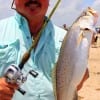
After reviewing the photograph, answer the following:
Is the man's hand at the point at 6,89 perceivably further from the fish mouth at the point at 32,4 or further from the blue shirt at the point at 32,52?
the fish mouth at the point at 32,4

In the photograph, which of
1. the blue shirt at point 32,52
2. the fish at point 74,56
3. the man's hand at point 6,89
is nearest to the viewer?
the fish at point 74,56

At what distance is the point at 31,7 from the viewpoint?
238 inches

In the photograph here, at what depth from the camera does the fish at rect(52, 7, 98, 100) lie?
464 centimetres

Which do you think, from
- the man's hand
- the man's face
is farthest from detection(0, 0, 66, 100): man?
the man's hand

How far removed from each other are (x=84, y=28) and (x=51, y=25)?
175 cm

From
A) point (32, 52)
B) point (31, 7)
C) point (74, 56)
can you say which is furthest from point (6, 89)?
point (31, 7)

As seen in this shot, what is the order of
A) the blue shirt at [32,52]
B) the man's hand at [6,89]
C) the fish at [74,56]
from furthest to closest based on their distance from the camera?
the blue shirt at [32,52] → the man's hand at [6,89] → the fish at [74,56]

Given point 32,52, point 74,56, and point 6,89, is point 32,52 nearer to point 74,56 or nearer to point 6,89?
point 6,89

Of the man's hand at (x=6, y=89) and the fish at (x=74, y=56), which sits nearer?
the fish at (x=74, y=56)

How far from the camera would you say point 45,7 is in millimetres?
6145

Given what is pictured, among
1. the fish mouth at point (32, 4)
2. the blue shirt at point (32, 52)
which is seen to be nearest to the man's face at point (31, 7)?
the fish mouth at point (32, 4)

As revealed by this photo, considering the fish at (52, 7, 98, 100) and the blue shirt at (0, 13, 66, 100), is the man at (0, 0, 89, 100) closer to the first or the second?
the blue shirt at (0, 13, 66, 100)

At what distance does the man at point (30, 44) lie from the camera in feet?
19.7

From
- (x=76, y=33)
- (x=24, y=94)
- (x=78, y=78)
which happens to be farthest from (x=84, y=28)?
(x=24, y=94)
